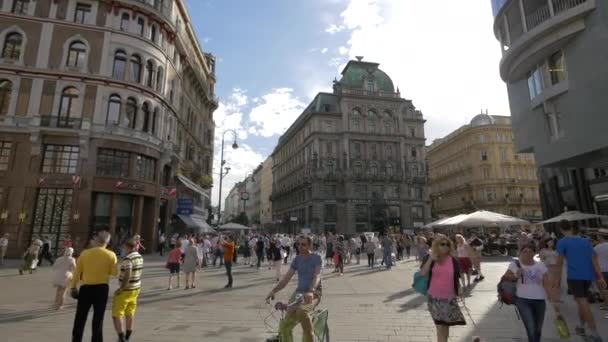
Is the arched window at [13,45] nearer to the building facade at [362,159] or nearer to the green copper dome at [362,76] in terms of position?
the building facade at [362,159]

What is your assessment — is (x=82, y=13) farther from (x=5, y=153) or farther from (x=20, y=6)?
(x=5, y=153)

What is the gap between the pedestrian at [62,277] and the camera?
916 cm

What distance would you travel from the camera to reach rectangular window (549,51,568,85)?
20016 mm

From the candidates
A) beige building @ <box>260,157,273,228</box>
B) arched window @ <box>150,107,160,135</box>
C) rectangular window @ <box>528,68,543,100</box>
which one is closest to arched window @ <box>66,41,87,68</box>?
arched window @ <box>150,107,160,135</box>

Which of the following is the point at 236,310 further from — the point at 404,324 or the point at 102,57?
the point at 102,57

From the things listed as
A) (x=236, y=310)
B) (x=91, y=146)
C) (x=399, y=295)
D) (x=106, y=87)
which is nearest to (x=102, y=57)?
(x=106, y=87)

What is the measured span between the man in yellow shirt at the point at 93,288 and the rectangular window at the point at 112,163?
21553mm

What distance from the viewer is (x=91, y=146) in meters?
24.3

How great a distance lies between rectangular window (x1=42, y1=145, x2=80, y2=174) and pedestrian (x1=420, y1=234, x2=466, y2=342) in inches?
1026

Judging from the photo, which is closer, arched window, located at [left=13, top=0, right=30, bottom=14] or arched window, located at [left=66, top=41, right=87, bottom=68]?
arched window, located at [left=13, top=0, right=30, bottom=14]

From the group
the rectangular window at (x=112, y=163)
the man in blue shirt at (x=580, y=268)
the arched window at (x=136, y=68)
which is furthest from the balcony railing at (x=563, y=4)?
the rectangular window at (x=112, y=163)

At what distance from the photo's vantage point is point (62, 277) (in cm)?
934

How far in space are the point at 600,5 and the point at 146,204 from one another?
3097 centimetres

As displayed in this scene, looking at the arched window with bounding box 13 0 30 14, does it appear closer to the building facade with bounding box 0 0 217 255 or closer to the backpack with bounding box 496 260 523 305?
the building facade with bounding box 0 0 217 255
